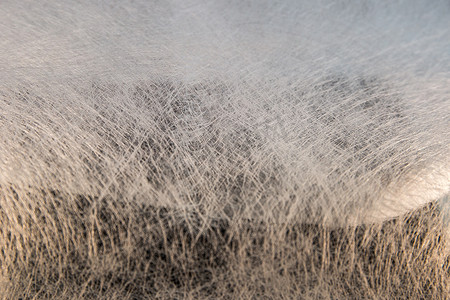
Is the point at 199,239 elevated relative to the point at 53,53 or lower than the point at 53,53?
lower

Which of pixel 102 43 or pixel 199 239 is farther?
pixel 102 43

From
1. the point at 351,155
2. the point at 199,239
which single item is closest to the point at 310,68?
the point at 351,155

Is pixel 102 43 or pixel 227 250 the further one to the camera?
pixel 102 43

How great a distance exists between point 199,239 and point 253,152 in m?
0.09

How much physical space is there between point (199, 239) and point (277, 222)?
0.22 feet

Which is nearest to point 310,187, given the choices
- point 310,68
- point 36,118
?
point 310,68

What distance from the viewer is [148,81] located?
0.38 meters

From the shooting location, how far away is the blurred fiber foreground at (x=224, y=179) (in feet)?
1.04

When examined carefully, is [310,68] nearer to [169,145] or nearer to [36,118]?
[169,145]

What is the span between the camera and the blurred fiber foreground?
0.32m

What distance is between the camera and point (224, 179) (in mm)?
327

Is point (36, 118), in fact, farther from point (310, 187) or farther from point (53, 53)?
point (310, 187)

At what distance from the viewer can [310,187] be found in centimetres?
33

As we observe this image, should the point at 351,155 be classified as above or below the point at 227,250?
above
